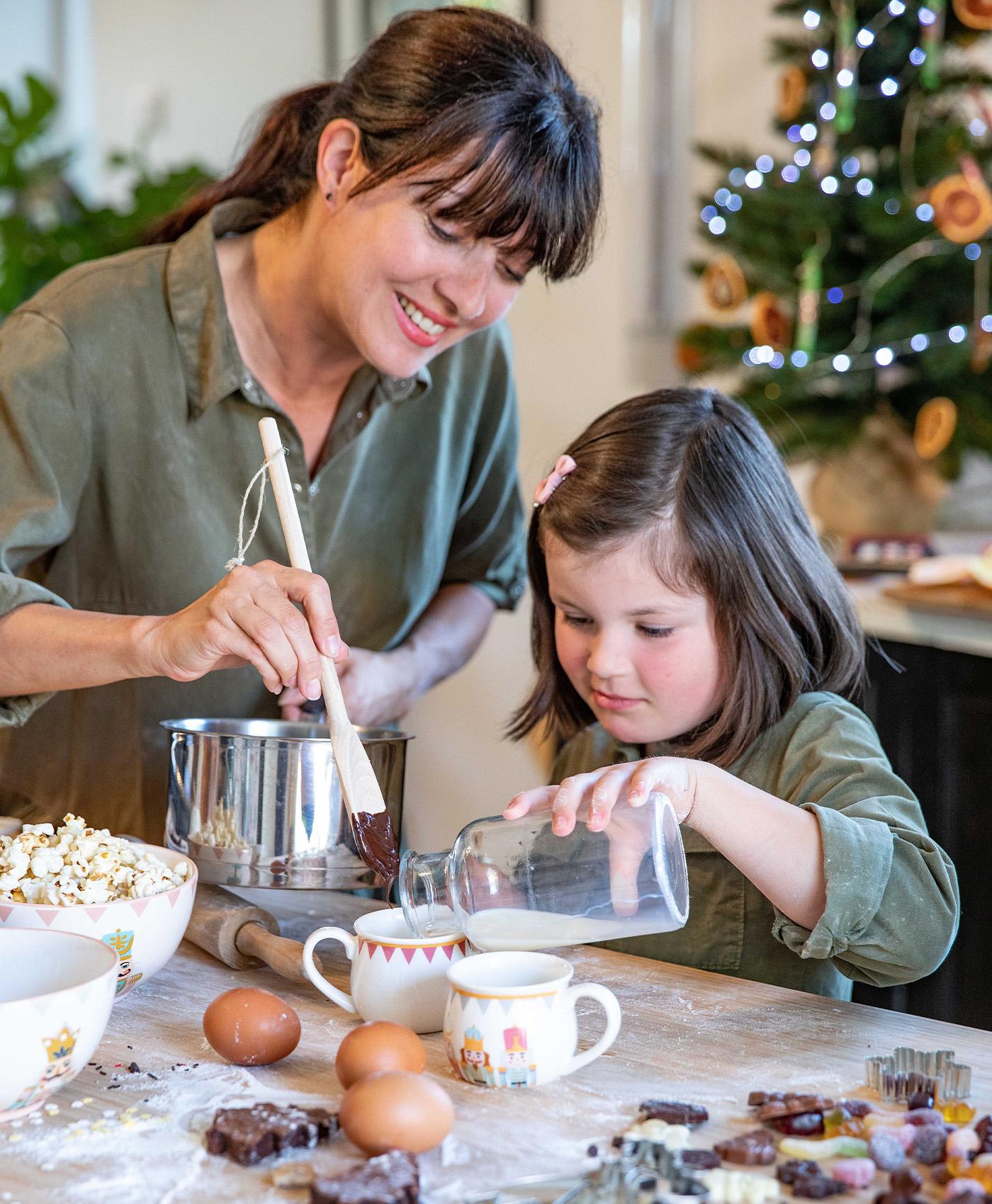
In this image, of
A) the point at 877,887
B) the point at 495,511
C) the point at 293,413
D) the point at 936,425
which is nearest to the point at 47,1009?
the point at 877,887

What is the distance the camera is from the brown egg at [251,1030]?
0.88 m

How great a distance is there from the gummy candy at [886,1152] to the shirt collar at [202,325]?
0.96 meters

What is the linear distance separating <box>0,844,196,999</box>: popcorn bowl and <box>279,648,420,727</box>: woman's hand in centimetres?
35

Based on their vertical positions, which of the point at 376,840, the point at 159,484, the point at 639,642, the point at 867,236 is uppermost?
the point at 867,236

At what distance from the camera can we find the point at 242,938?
3.58ft

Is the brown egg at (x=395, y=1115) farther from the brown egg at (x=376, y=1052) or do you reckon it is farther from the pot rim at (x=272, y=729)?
the pot rim at (x=272, y=729)

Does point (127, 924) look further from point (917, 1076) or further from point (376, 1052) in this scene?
point (917, 1076)

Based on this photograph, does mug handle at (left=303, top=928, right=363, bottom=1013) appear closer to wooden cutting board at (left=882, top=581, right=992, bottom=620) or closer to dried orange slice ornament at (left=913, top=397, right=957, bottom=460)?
wooden cutting board at (left=882, top=581, right=992, bottom=620)

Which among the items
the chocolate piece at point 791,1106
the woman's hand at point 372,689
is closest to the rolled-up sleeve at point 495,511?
the woman's hand at point 372,689

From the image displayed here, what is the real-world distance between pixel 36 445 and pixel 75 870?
48 centimetres

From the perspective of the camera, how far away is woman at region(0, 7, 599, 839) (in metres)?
1.20

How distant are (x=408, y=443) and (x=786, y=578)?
1.67ft

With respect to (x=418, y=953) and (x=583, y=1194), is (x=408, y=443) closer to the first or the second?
(x=418, y=953)

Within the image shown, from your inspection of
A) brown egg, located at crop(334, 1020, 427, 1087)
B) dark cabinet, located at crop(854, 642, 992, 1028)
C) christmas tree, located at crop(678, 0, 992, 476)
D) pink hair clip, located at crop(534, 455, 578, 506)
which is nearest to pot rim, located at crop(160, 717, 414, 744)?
pink hair clip, located at crop(534, 455, 578, 506)
